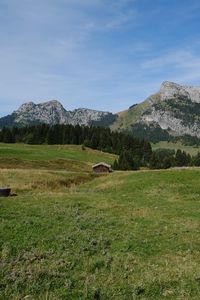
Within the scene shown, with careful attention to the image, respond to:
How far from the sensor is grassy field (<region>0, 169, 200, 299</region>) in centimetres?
1603

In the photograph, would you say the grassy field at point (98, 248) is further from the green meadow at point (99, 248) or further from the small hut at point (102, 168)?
the small hut at point (102, 168)

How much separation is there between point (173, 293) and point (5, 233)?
9.92 m

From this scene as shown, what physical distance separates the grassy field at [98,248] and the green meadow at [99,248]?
0.13 feet

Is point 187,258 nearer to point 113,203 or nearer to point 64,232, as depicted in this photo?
point 64,232

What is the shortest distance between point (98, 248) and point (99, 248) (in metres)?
0.08

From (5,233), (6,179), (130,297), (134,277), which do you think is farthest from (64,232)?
(6,179)

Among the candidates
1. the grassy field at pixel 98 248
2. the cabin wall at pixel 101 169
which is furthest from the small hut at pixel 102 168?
the grassy field at pixel 98 248

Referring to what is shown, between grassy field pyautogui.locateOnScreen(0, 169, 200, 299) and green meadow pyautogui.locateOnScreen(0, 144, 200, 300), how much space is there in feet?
0.13

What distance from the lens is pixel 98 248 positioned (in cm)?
2080

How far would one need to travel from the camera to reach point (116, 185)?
1940 inches

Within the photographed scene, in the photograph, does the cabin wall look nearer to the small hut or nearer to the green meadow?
the small hut

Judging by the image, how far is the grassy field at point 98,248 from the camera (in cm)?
1603

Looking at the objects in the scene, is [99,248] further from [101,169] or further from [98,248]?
[101,169]

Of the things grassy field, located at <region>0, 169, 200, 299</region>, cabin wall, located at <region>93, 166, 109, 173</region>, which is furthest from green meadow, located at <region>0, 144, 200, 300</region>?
cabin wall, located at <region>93, 166, 109, 173</region>
